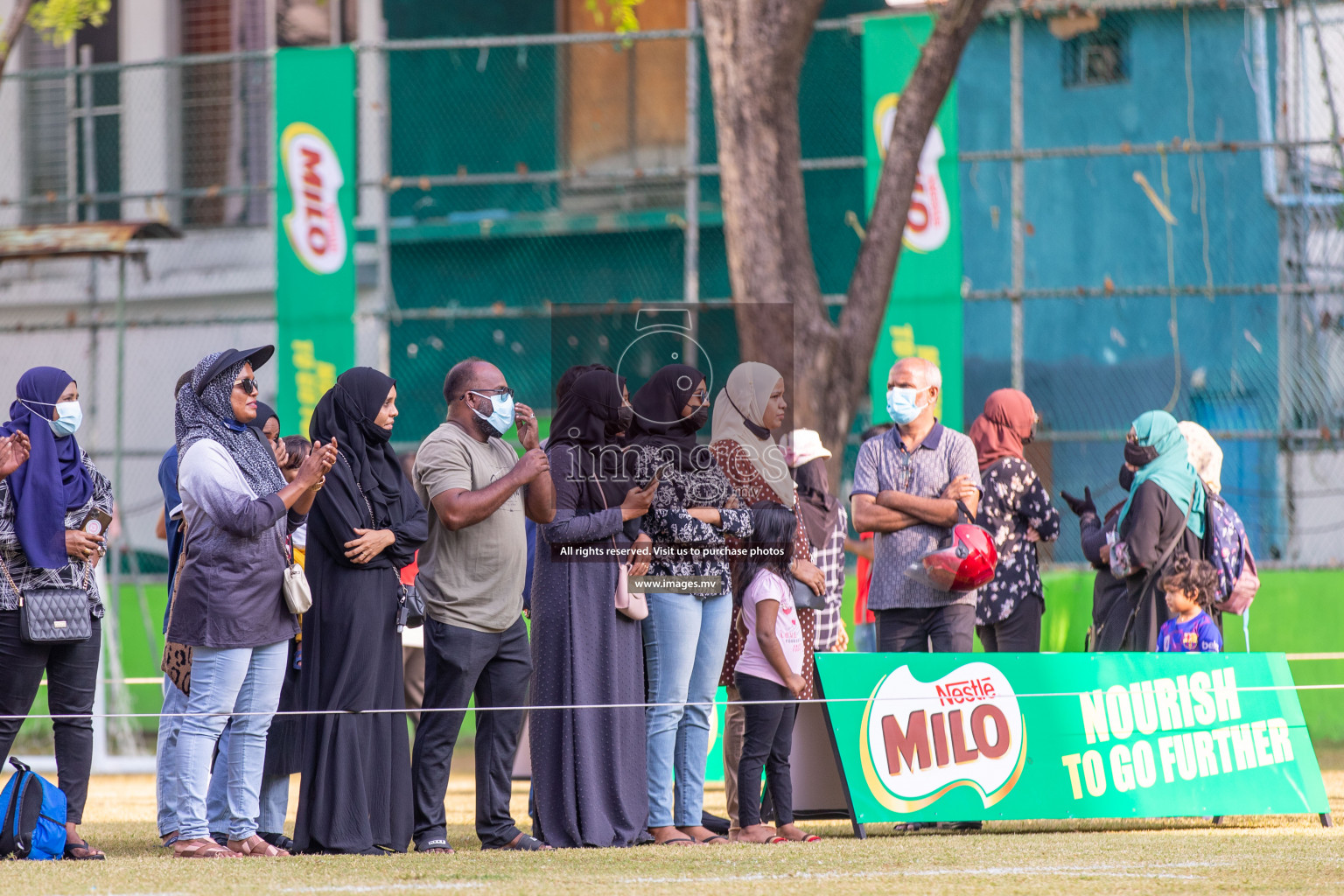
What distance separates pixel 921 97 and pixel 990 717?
13.2 ft

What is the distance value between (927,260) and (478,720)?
5991 millimetres

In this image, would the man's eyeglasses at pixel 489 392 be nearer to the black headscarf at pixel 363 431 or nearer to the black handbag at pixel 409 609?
the black headscarf at pixel 363 431

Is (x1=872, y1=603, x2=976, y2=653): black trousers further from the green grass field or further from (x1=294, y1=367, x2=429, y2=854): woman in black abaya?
(x1=294, y1=367, x2=429, y2=854): woman in black abaya

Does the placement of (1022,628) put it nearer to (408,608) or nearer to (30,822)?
(408,608)

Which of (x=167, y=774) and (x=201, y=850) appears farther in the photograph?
(x=167, y=774)

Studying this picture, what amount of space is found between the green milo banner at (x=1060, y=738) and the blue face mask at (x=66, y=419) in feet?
9.79

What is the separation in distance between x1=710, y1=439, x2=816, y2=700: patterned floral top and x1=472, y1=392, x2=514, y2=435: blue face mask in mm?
822

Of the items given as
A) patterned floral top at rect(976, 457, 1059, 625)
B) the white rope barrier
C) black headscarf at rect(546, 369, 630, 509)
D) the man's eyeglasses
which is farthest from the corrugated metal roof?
patterned floral top at rect(976, 457, 1059, 625)

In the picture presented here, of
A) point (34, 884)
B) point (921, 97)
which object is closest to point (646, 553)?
point (34, 884)

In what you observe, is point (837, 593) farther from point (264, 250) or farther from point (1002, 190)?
point (264, 250)

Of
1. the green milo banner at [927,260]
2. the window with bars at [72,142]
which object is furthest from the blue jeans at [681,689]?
the window with bars at [72,142]

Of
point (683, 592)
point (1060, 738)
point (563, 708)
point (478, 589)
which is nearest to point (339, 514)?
point (478, 589)

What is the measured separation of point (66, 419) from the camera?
262 inches

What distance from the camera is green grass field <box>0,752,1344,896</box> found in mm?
5438
